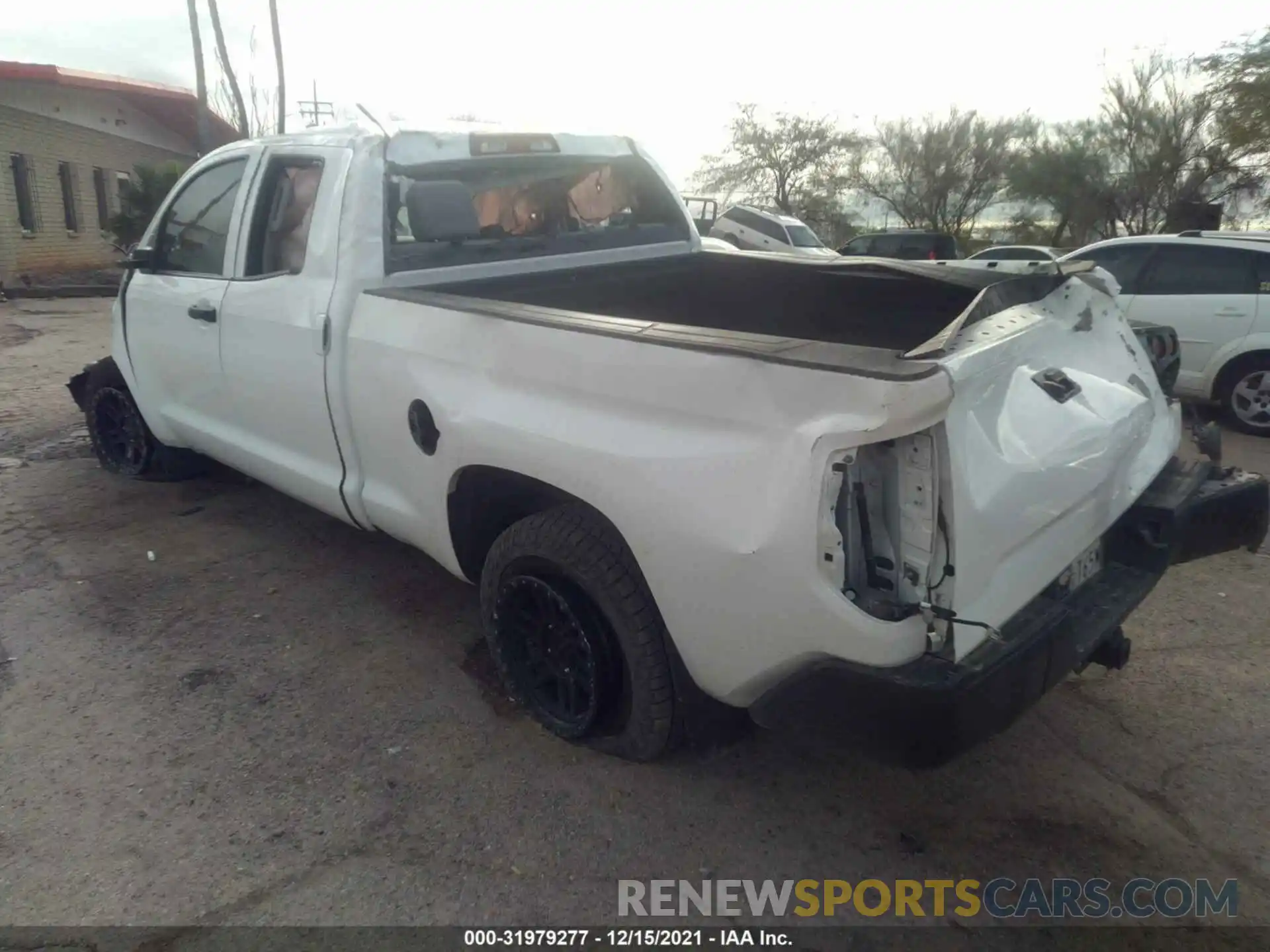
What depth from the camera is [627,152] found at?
4602 mm

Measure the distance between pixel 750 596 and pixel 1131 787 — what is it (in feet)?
4.99

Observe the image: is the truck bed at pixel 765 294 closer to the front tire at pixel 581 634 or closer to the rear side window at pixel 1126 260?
→ the front tire at pixel 581 634

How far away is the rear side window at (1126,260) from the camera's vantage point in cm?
794

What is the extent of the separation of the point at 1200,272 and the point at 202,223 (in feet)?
24.2

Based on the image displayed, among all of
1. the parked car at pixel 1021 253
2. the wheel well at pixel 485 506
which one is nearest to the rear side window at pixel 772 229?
the parked car at pixel 1021 253

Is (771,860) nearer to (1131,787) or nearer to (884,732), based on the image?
(884,732)

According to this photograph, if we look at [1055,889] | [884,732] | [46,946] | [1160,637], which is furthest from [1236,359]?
[46,946]

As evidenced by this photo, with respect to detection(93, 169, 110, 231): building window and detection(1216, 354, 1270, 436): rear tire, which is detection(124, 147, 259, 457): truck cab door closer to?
detection(1216, 354, 1270, 436): rear tire

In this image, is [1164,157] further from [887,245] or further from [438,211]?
[438,211]

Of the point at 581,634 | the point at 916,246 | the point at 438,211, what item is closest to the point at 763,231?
the point at 916,246

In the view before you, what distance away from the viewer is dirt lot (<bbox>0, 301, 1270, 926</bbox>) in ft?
8.14

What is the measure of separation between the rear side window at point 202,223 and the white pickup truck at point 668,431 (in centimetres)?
2

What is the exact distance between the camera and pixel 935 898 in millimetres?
2412

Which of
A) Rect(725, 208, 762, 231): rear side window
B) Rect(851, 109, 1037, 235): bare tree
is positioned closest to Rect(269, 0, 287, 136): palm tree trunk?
Rect(725, 208, 762, 231): rear side window
